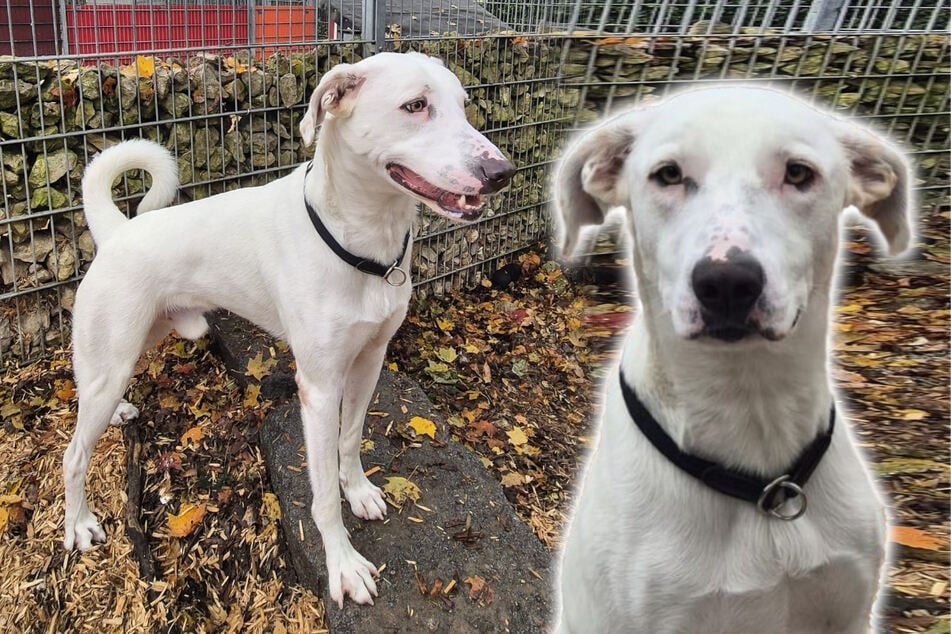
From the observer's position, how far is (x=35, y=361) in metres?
4.26

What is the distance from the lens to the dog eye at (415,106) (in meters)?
2.68

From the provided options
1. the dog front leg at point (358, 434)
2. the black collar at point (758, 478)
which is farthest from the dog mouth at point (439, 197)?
the black collar at point (758, 478)

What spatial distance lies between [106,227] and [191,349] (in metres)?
1.32

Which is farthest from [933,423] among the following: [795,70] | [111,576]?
[111,576]

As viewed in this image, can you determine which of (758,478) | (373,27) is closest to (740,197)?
(758,478)

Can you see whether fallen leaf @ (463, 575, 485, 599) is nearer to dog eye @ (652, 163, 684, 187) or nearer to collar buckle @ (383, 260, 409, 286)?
collar buckle @ (383, 260, 409, 286)

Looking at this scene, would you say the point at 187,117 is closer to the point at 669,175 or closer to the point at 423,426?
the point at 423,426

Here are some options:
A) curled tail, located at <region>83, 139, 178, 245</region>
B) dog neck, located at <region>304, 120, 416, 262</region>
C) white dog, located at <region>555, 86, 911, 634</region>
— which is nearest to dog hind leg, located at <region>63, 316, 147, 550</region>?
curled tail, located at <region>83, 139, 178, 245</region>

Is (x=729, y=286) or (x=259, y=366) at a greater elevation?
(x=729, y=286)

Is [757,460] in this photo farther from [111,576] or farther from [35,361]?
[35,361]

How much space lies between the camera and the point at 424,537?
319cm

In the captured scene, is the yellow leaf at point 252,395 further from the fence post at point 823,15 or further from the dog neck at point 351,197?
the fence post at point 823,15

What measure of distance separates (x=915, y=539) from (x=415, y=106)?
2.16 metres

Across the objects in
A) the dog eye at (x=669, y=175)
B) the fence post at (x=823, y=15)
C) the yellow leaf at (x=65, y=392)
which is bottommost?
the yellow leaf at (x=65, y=392)
